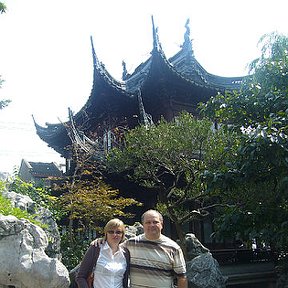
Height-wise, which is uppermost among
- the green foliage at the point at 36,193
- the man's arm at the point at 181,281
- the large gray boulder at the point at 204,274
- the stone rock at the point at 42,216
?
the green foliage at the point at 36,193

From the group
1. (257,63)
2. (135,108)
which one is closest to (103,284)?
(257,63)

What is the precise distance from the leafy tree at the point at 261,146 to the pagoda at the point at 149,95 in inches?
183

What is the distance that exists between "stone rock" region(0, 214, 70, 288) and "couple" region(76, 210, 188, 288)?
1098mm

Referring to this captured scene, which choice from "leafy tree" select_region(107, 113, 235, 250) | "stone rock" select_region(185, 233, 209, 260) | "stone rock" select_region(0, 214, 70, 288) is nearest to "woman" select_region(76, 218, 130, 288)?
"stone rock" select_region(0, 214, 70, 288)

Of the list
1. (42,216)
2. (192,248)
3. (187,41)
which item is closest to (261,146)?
(42,216)

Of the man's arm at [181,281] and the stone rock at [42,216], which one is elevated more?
the stone rock at [42,216]

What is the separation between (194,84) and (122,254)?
957cm

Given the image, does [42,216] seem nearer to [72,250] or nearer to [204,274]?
[72,250]

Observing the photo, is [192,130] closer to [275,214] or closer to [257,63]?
[257,63]

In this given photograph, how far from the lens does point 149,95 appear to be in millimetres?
12078

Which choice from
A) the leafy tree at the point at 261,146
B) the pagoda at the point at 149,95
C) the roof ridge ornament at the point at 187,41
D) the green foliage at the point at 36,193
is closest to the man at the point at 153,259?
the leafy tree at the point at 261,146

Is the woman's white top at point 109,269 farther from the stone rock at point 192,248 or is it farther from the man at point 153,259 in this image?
the stone rock at point 192,248

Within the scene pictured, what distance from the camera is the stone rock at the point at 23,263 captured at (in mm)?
3564

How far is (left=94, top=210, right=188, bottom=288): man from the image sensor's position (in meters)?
2.69
